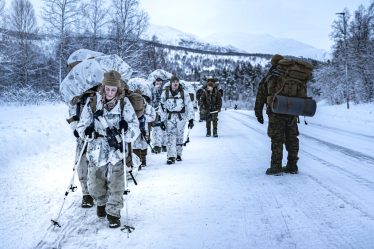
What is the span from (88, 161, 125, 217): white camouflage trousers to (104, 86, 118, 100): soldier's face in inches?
32.3

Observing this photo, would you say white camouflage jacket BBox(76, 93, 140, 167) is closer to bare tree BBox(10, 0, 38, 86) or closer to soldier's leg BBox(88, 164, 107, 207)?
soldier's leg BBox(88, 164, 107, 207)

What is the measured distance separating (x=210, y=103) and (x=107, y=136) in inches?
415

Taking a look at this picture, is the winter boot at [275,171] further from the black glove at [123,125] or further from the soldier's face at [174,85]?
the black glove at [123,125]

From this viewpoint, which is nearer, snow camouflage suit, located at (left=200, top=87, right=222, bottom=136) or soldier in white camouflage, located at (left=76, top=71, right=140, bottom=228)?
soldier in white camouflage, located at (left=76, top=71, right=140, bottom=228)

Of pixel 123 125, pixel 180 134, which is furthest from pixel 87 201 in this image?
pixel 180 134

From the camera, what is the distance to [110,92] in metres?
4.82

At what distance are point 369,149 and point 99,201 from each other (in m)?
7.66

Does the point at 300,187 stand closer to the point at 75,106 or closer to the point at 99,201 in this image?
the point at 99,201

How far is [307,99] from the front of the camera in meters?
7.29

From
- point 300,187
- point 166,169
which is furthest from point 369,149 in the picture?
point 166,169

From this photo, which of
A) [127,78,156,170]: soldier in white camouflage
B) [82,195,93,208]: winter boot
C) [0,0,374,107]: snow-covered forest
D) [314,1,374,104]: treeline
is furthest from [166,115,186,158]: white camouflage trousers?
[314,1,374,104]: treeline

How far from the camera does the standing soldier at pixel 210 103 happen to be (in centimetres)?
1477

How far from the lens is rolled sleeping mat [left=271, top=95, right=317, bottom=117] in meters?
6.96

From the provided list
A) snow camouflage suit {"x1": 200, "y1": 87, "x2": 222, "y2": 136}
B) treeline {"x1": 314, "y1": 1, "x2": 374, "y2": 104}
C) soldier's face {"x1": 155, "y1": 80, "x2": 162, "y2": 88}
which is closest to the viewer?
soldier's face {"x1": 155, "y1": 80, "x2": 162, "y2": 88}
